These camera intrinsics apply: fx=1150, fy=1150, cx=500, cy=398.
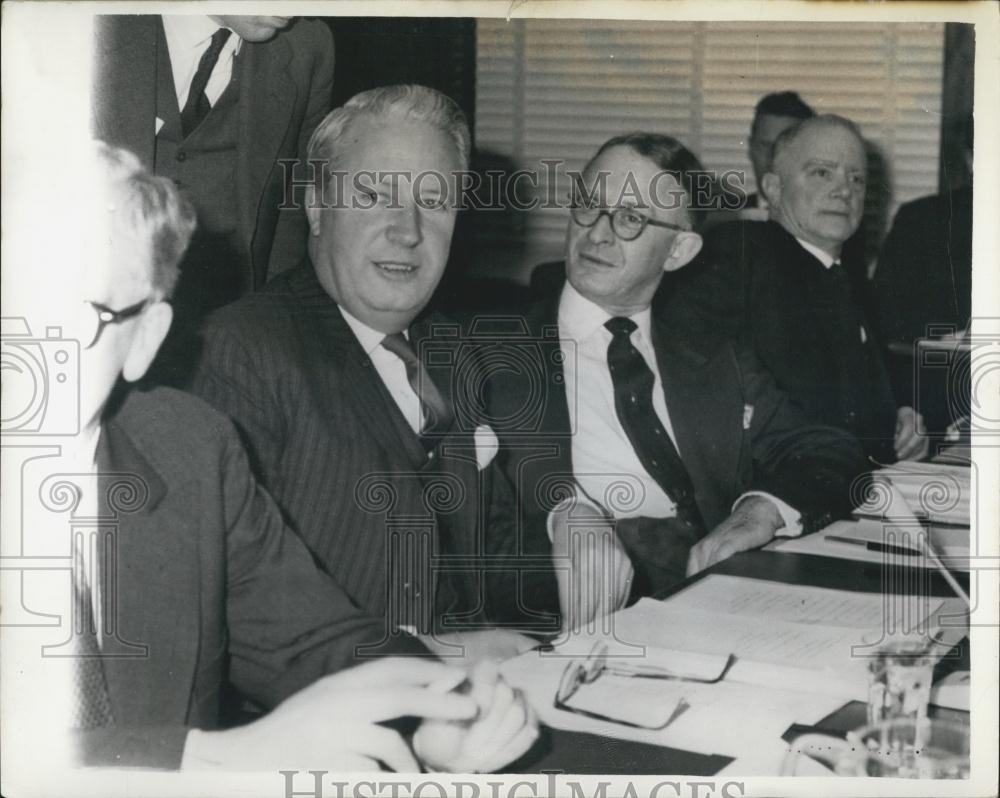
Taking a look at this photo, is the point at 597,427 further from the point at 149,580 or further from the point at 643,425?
the point at 149,580

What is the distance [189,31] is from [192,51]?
1.7 inches

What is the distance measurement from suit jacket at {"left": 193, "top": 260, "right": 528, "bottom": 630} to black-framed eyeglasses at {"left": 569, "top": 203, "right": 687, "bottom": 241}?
354 mm

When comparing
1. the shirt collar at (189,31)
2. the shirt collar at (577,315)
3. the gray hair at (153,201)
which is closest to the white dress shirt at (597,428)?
the shirt collar at (577,315)

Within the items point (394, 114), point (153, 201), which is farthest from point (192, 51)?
point (394, 114)

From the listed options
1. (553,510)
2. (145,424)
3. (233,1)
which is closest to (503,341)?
(553,510)

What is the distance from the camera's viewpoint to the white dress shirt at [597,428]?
239cm

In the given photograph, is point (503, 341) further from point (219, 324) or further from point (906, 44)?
point (906, 44)

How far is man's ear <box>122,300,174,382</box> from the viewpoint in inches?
89.8

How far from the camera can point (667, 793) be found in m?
2.34

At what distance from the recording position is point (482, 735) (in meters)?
2.29

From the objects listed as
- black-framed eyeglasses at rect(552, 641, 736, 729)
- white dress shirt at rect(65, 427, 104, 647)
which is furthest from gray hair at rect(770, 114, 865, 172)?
white dress shirt at rect(65, 427, 104, 647)

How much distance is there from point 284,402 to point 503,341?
0.46m

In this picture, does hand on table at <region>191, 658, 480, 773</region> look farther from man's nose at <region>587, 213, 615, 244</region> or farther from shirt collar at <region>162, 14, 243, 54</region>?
shirt collar at <region>162, 14, 243, 54</region>

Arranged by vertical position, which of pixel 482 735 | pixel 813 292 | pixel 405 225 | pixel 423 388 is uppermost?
pixel 405 225
